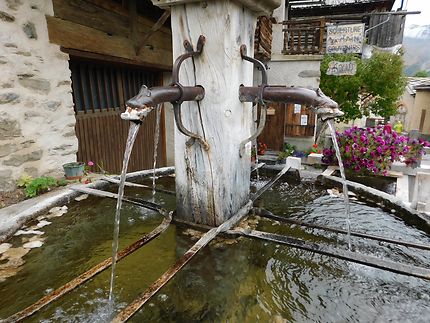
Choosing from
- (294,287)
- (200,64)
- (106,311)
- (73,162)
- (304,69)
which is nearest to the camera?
(106,311)

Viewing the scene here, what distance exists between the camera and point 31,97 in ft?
12.6

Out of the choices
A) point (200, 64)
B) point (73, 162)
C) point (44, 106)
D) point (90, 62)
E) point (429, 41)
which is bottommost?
point (73, 162)

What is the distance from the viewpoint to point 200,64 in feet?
6.70

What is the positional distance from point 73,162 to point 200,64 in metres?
3.33

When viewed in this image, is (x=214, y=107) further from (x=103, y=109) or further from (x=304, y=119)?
(x=304, y=119)

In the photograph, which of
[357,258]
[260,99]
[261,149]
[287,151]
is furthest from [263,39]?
[357,258]

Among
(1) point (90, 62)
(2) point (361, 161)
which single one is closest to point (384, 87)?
(2) point (361, 161)

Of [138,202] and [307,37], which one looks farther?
[307,37]

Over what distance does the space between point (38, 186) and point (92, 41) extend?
257cm

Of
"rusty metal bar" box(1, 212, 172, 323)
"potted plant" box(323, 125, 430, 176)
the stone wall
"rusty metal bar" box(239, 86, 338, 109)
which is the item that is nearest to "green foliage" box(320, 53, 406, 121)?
"potted plant" box(323, 125, 430, 176)

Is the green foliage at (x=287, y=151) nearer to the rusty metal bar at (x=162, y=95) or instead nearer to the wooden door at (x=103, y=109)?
the wooden door at (x=103, y=109)

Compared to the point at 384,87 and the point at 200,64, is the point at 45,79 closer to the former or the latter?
the point at 200,64

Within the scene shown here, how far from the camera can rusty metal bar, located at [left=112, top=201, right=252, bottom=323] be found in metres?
1.27

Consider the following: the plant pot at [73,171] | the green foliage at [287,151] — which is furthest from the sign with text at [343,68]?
the plant pot at [73,171]
